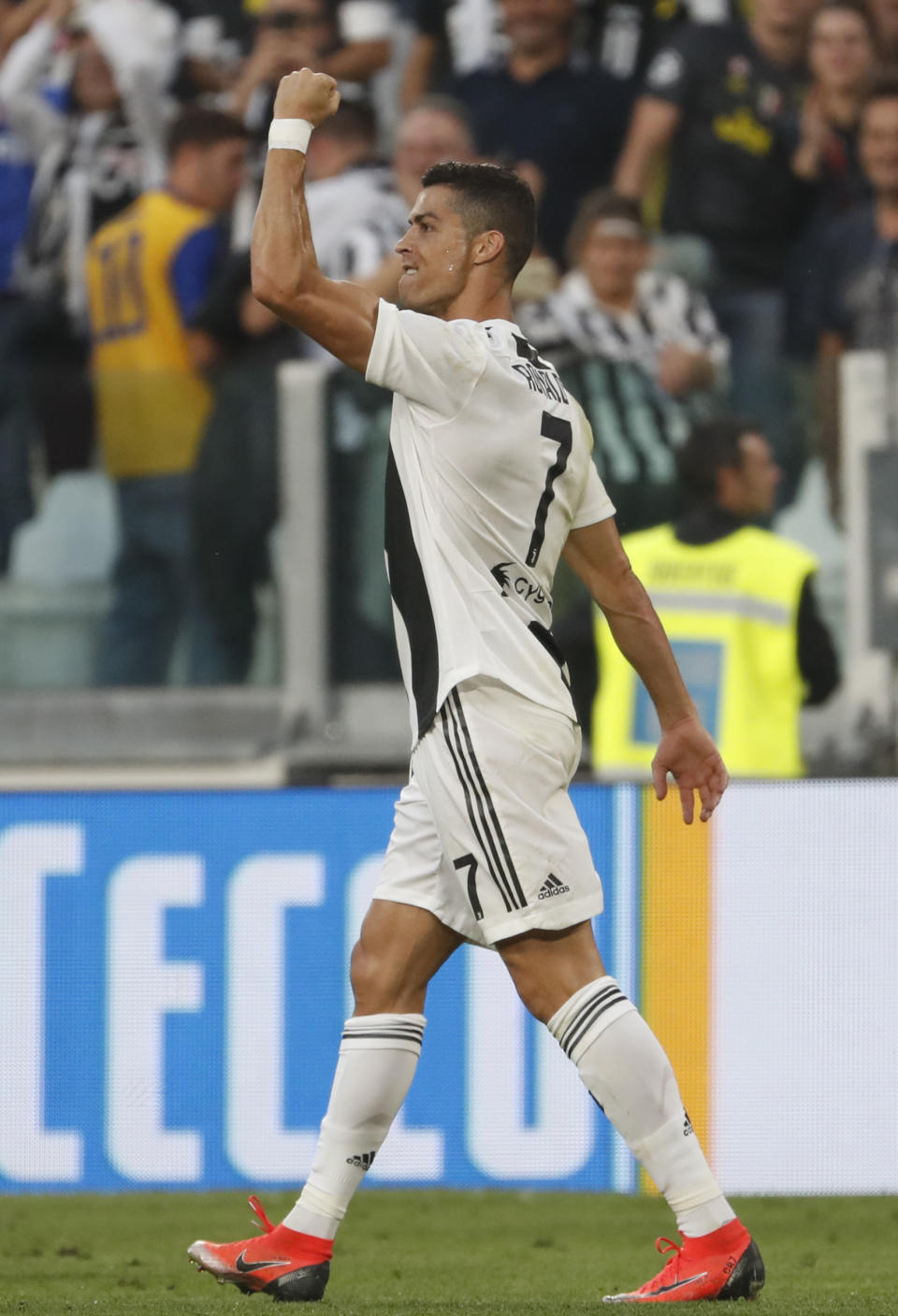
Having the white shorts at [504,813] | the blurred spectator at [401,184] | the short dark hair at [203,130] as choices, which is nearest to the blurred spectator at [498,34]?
the blurred spectator at [401,184]

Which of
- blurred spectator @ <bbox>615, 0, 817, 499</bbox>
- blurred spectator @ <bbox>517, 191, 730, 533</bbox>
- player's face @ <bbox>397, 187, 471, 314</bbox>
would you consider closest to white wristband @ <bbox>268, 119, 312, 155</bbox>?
player's face @ <bbox>397, 187, 471, 314</bbox>

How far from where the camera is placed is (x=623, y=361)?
7.62 meters

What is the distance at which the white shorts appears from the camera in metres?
3.55

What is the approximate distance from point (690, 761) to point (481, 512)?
24.9 inches

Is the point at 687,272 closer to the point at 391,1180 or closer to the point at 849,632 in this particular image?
the point at 849,632

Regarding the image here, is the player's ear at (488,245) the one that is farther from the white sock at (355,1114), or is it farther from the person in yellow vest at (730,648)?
the person in yellow vest at (730,648)

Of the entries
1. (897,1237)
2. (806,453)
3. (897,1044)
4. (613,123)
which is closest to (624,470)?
(806,453)

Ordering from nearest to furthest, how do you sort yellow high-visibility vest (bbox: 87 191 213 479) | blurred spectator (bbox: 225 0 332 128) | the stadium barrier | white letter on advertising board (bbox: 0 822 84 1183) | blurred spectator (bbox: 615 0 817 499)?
the stadium barrier
white letter on advertising board (bbox: 0 822 84 1183)
yellow high-visibility vest (bbox: 87 191 213 479)
blurred spectator (bbox: 615 0 817 499)
blurred spectator (bbox: 225 0 332 128)

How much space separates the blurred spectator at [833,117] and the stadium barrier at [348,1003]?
312 centimetres

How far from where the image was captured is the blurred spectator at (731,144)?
8.17 meters

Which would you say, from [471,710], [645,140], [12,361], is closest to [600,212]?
[645,140]

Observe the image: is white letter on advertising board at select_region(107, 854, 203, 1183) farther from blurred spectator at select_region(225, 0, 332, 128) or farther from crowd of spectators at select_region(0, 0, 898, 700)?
blurred spectator at select_region(225, 0, 332, 128)

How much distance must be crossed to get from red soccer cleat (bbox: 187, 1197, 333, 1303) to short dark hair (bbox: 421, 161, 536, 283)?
5.70 ft

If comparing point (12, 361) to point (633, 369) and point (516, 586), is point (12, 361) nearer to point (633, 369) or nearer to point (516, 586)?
point (633, 369)
